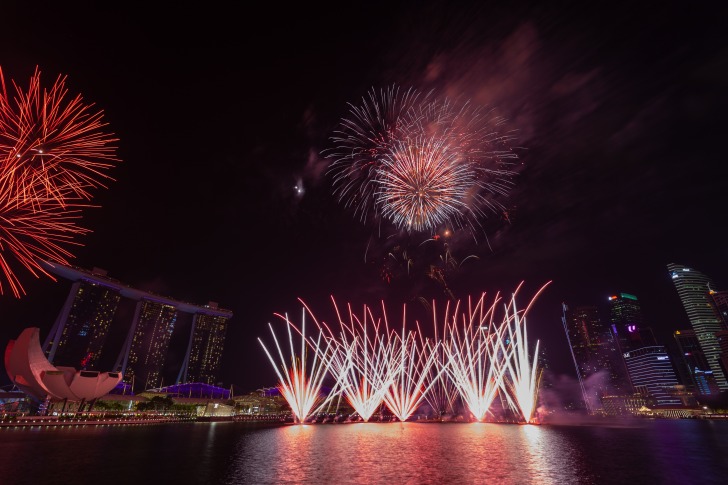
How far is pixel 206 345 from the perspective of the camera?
184 metres

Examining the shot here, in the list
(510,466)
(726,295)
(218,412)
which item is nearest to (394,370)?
(510,466)

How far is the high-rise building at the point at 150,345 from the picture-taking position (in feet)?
503

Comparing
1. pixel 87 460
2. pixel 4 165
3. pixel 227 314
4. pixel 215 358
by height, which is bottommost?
pixel 87 460

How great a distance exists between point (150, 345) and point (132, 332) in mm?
29337

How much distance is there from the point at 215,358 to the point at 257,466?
18604 cm

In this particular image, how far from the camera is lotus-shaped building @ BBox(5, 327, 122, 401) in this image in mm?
74562

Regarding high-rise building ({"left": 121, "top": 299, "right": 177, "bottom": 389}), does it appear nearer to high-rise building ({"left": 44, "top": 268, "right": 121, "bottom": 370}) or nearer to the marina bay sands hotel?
the marina bay sands hotel

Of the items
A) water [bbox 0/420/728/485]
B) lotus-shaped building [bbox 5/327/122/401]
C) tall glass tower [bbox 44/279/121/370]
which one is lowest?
water [bbox 0/420/728/485]

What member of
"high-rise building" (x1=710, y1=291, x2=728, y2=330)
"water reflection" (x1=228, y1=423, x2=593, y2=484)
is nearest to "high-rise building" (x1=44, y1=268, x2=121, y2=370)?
"water reflection" (x1=228, y1=423, x2=593, y2=484)

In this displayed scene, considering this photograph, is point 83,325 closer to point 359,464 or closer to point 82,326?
point 82,326

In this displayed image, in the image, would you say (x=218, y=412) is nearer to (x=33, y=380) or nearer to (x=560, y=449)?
(x=33, y=380)

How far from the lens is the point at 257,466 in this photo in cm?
2216

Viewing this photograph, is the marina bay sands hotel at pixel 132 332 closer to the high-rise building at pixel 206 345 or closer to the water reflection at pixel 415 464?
the high-rise building at pixel 206 345

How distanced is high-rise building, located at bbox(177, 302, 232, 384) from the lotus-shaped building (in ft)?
299
